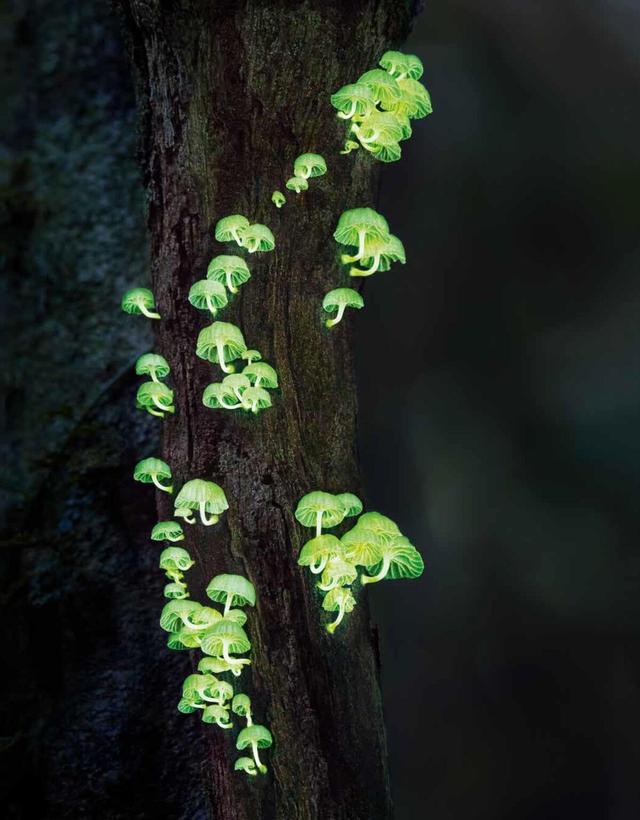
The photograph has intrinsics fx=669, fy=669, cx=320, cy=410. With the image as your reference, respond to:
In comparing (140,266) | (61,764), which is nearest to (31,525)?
(61,764)

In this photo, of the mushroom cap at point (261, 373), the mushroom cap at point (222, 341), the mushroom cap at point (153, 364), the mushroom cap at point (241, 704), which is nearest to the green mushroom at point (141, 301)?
the mushroom cap at point (153, 364)

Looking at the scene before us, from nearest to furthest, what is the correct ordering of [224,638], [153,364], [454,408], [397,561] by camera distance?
1. [224,638]
2. [397,561]
3. [153,364]
4. [454,408]

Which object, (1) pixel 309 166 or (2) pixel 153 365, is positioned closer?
(1) pixel 309 166

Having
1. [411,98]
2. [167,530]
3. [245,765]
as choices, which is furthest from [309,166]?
[245,765]

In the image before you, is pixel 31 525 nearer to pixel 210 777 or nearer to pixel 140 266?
pixel 140 266

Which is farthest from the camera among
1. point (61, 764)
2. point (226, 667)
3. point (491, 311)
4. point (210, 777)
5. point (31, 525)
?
point (491, 311)

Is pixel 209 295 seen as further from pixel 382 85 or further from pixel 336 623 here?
pixel 336 623
